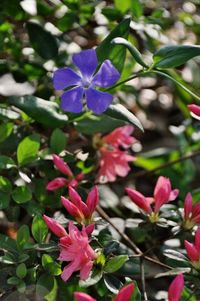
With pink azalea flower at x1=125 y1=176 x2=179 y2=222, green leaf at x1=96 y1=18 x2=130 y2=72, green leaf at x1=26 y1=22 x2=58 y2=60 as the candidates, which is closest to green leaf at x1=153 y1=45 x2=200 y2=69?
green leaf at x1=96 y1=18 x2=130 y2=72

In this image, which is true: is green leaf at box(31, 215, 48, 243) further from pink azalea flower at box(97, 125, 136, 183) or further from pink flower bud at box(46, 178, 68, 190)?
pink azalea flower at box(97, 125, 136, 183)

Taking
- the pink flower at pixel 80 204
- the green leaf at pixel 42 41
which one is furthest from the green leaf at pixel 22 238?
the green leaf at pixel 42 41

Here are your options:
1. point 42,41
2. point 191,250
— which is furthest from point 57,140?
point 191,250

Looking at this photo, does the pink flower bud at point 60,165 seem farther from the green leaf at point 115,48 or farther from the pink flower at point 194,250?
the pink flower at point 194,250

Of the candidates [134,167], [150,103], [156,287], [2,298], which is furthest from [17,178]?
[150,103]

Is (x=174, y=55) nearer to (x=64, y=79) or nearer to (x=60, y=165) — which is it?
(x=64, y=79)

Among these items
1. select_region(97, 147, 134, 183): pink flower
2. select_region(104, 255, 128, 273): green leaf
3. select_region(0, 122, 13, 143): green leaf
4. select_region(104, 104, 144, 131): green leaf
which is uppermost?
select_region(104, 104, 144, 131): green leaf
